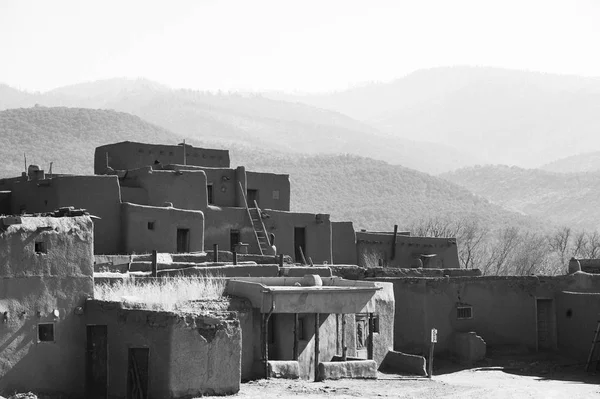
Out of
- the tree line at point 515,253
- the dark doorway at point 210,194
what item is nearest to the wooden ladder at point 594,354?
the dark doorway at point 210,194

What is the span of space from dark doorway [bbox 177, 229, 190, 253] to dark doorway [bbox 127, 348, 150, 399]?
14249 mm

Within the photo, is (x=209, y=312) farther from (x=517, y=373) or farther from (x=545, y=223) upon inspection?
(x=545, y=223)

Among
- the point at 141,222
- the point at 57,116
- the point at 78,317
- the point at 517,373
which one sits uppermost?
the point at 57,116

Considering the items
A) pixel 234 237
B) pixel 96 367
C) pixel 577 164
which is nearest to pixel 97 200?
pixel 234 237

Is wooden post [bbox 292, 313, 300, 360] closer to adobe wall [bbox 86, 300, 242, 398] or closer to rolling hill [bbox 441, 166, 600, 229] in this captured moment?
adobe wall [bbox 86, 300, 242, 398]

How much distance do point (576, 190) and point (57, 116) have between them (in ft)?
196

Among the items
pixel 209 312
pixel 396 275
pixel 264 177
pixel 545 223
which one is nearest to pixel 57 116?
pixel 545 223

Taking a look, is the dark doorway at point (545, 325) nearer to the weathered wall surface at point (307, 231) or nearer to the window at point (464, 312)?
the window at point (464, 312)

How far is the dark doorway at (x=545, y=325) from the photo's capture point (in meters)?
39.1

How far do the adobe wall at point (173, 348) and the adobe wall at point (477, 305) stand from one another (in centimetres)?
1255

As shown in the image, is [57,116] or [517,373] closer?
[517,373]

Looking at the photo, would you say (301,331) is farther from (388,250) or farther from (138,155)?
(388,250)

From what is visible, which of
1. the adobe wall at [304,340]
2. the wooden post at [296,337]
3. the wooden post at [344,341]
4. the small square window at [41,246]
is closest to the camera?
the small square window at [41,246]

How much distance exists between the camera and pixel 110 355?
24594 millimetres
